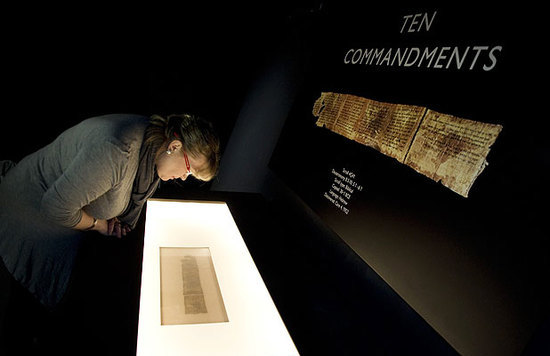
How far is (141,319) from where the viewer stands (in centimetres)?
78

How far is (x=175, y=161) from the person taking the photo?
4.35 ft

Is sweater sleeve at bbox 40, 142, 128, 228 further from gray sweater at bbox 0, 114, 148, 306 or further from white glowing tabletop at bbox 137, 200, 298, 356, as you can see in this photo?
white glowing tabletop at bbox 137, 200, 298, 356

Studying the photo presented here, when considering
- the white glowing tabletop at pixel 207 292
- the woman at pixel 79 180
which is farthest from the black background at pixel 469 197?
the woman at pixel 79 180

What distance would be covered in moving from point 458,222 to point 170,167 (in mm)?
1130

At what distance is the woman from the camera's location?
1080 mm

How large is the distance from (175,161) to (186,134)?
158 mm

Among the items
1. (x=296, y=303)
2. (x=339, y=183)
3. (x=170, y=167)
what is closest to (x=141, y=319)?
(x=296, y=303)

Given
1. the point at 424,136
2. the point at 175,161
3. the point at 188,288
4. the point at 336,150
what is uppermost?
the point at 424,136

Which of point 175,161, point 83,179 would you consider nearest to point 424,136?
point 175,161

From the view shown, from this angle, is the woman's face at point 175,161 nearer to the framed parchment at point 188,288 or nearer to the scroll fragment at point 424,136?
the framed parchment at point 188,288

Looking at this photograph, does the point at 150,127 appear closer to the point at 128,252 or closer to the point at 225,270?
the point at 128,252

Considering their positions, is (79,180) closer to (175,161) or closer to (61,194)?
(61,194)

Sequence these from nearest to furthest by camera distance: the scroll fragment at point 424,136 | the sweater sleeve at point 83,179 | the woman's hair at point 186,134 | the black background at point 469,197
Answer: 1. the black background at point 469,197
2. the scroll fragment at point 424,136
3. the sweater sleeve at point 83,179
4. the woman's hair at point 186,134

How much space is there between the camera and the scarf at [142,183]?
1279 mm
